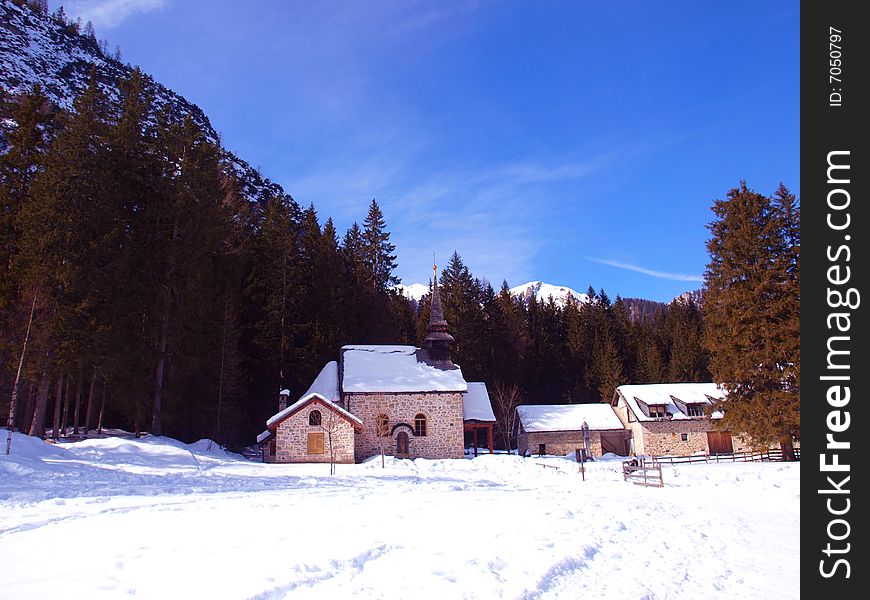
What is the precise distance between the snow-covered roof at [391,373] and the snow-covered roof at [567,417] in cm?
1018

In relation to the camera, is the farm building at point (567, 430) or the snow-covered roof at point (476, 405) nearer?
the snow-covered roof at point (476, 405)

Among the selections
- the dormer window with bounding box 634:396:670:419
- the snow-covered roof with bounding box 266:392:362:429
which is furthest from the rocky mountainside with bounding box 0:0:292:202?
the dormer window with bounding box 634:396:670:419

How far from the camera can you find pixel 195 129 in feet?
105

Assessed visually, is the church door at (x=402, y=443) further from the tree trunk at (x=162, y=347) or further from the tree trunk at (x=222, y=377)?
the tree trunk at (x=162, y=347)

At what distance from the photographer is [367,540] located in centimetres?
743

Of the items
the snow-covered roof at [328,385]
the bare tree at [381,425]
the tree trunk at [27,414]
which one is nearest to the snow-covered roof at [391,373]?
the snow-covered roof at [328,385]

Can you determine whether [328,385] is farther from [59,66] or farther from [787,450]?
[59,66]

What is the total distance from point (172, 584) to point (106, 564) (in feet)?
3.45

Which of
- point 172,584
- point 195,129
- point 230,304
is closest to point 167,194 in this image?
point 195,129

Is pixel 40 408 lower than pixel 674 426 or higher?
higher

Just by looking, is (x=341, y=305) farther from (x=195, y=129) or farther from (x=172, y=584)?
(x=172, y=584)

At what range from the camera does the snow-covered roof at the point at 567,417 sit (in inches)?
1592

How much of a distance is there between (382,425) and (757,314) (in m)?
20.4

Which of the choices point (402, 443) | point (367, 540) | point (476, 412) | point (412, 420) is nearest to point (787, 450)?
point (476, 412)
